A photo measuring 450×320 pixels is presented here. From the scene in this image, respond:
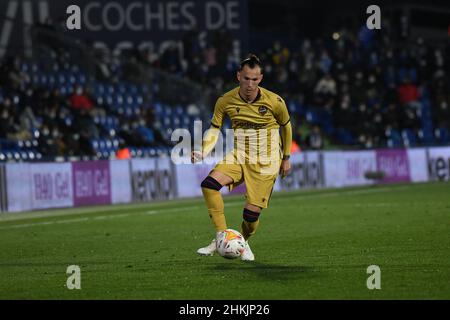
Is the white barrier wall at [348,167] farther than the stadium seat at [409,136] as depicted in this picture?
No

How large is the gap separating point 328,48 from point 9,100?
742 inches

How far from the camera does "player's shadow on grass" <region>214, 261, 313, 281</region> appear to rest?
34.6ft

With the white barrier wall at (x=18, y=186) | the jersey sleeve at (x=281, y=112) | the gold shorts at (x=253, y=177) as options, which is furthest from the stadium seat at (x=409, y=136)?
the gold shorts at (x=253, y=177)

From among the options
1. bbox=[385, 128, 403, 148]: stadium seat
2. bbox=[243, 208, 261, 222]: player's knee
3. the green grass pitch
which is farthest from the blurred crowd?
bbox=[243, 208, 261, 222]: player's knee

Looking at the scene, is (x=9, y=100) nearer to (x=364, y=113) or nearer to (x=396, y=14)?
(x=364, y=113)

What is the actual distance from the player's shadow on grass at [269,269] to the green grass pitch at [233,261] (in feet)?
0.04

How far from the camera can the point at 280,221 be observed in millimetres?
18609

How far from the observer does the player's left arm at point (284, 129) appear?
12.0 meters

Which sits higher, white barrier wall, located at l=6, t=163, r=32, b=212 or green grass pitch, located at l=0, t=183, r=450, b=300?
white barrier wall, located at l=6, t=163, r=32, b=212

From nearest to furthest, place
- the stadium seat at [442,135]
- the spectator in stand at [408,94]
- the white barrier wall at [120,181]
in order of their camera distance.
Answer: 1. the white barrier wall at [120,181]
2. the stadium seat at [442,135]
3. the spectator in stand at [408,94]

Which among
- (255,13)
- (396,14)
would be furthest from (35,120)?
(396,14)

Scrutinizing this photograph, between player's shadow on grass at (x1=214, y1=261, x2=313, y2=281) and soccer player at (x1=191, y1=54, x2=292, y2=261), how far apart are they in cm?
19

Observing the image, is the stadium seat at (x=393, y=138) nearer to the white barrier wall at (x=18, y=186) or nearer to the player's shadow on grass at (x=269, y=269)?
the white barrier wall at (x=18, y=186)

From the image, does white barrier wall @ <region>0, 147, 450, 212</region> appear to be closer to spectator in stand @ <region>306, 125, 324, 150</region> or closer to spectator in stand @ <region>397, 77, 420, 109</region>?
spectator in stand @ <region>306, 125, 324, 150</region>
